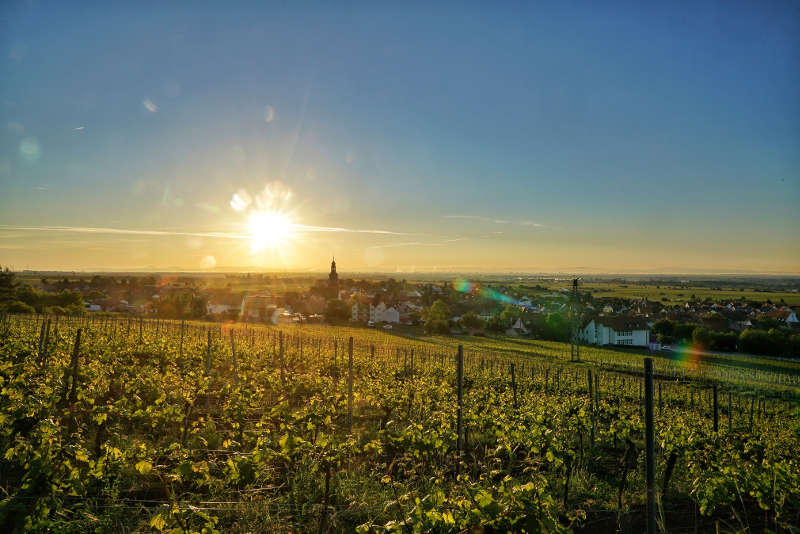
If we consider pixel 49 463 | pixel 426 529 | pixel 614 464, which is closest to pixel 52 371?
pixel 49 463

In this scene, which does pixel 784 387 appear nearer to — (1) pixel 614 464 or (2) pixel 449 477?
(1) pixel 614 464

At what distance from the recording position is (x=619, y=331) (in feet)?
180

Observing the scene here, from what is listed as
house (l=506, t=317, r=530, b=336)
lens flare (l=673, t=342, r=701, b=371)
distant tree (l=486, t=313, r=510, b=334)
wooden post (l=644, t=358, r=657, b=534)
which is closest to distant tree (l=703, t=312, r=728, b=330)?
lens flare (l=673, t=342, r=701, b=371)

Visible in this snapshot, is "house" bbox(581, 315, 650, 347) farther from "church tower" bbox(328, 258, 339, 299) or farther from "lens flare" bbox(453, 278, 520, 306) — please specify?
"church tower" bbox(328, 258, 339, 299)

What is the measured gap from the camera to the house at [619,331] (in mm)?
54938

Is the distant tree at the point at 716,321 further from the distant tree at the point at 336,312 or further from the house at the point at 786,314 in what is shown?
the distant tree at the point at 336,312

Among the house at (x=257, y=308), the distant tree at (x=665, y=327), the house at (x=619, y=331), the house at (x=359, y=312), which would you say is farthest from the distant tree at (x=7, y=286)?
the distant tree at (x=665, y=327)

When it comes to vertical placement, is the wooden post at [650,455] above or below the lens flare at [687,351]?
above

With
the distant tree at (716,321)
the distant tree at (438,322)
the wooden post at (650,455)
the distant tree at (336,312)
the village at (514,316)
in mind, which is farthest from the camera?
the distant tree at (336,312)

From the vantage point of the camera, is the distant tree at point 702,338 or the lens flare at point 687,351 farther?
the distant tree at point 702,338

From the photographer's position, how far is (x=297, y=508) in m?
4.55

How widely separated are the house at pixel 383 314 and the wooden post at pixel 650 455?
229 feet

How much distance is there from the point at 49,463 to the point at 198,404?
619cm

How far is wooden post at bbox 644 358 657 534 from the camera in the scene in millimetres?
3109
